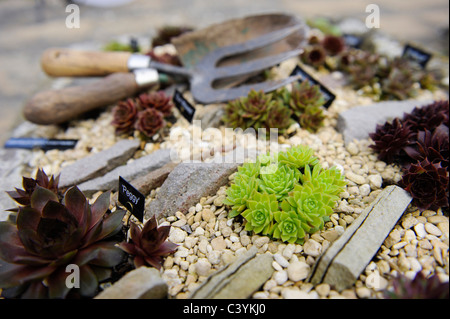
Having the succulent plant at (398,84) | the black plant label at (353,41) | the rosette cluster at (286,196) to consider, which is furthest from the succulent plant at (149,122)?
the black plant label at (353,41)

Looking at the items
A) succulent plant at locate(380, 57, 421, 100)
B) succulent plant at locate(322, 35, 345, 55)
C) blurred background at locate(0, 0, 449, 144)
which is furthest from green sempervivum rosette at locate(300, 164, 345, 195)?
blurred background at locate(0, 0, 449, 144)

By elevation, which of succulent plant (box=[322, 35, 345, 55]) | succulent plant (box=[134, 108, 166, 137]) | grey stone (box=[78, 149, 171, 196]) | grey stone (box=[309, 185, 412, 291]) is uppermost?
succulent plant (box=[322, 35, 345, 55])

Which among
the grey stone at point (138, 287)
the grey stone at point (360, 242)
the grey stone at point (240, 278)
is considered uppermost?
the grey stone at point (138, 287)

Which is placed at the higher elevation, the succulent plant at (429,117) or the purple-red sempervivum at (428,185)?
the succulent plant at (429,117)

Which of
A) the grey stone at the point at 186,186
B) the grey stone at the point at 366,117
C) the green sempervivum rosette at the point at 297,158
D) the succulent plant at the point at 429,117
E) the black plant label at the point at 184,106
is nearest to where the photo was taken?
the green sempervivum rosette at the point at 297,158

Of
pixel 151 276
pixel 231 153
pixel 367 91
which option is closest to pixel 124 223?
pixel 151 276

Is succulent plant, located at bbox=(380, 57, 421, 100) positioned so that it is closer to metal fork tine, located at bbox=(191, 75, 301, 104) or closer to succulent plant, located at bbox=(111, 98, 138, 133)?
metal fork tine, located at bbox=(191, 75, 301, 104)

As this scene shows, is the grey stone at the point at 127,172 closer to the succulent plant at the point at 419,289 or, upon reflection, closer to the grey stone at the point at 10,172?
the grey stone at the point at 10,172
